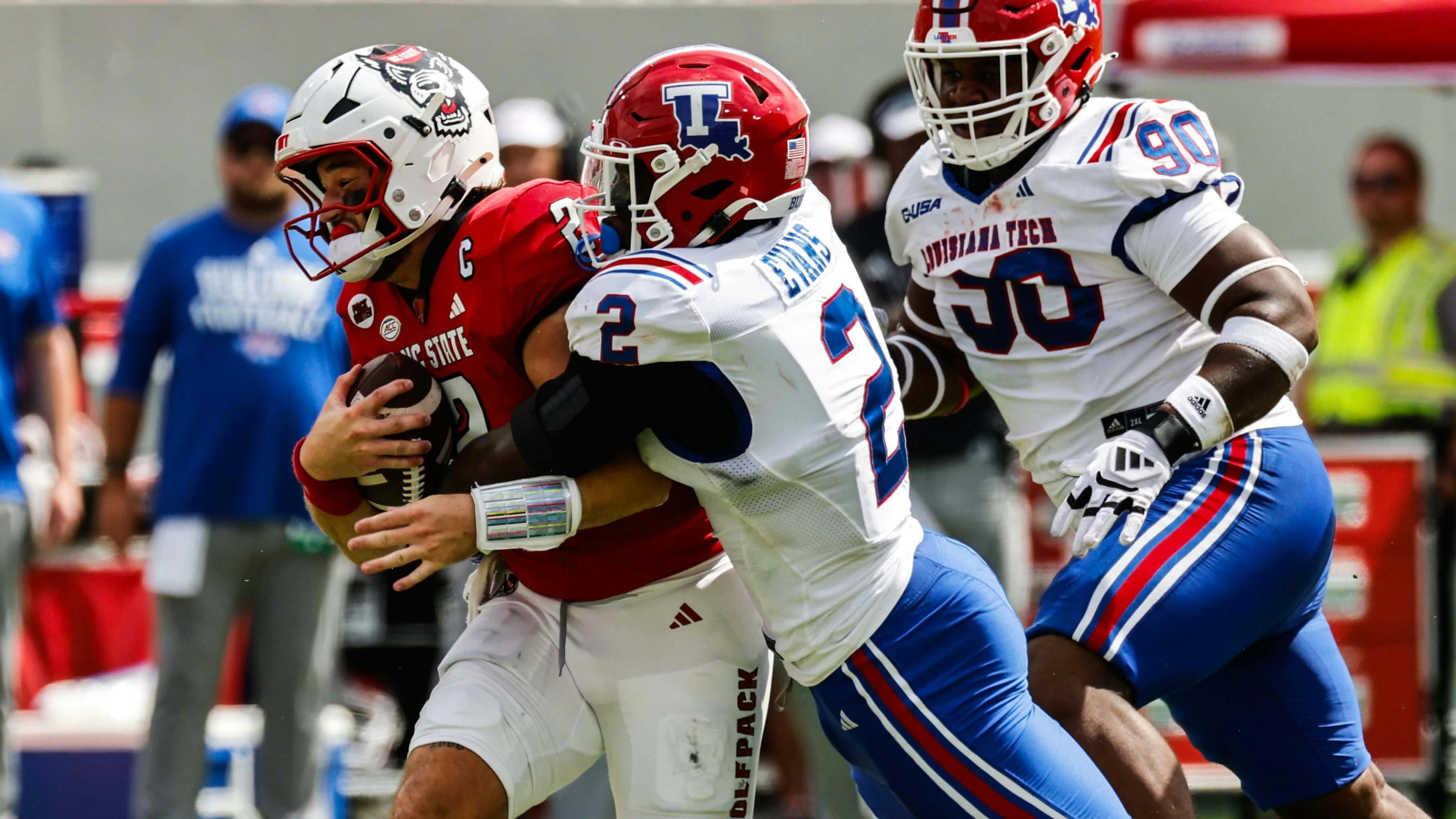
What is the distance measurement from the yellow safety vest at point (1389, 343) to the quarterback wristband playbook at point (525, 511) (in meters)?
4.75

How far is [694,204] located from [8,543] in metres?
3.08

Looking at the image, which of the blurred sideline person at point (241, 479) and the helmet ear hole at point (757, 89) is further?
the blurred sideline person at point (241, 479)

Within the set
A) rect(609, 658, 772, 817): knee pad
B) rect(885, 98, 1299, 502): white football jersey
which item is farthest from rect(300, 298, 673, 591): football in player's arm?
rect(885, 98, 1299, 502): white football jersey

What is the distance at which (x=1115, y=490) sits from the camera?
311cm

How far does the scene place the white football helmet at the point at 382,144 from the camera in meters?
3.22

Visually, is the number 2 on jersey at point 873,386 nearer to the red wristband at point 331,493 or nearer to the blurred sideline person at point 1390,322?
the red wristband at point 331,493

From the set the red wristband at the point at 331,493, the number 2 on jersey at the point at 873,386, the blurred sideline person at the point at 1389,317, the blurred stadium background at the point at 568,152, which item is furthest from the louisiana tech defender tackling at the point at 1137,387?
the blurred sideline person at the point at 1389,317

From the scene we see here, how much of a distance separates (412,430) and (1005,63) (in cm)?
130

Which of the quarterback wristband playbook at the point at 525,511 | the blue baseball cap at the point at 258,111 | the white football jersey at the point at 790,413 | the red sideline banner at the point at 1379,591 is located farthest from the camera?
the red sideline banner at the point at 1379,591

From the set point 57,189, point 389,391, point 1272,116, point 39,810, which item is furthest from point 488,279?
point 1272,116

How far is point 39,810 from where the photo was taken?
5.55 metres

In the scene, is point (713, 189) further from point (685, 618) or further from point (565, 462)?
point (685, 618)

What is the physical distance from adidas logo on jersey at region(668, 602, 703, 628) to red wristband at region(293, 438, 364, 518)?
0.60 metres

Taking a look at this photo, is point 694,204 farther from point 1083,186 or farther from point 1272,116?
point 1272,116
